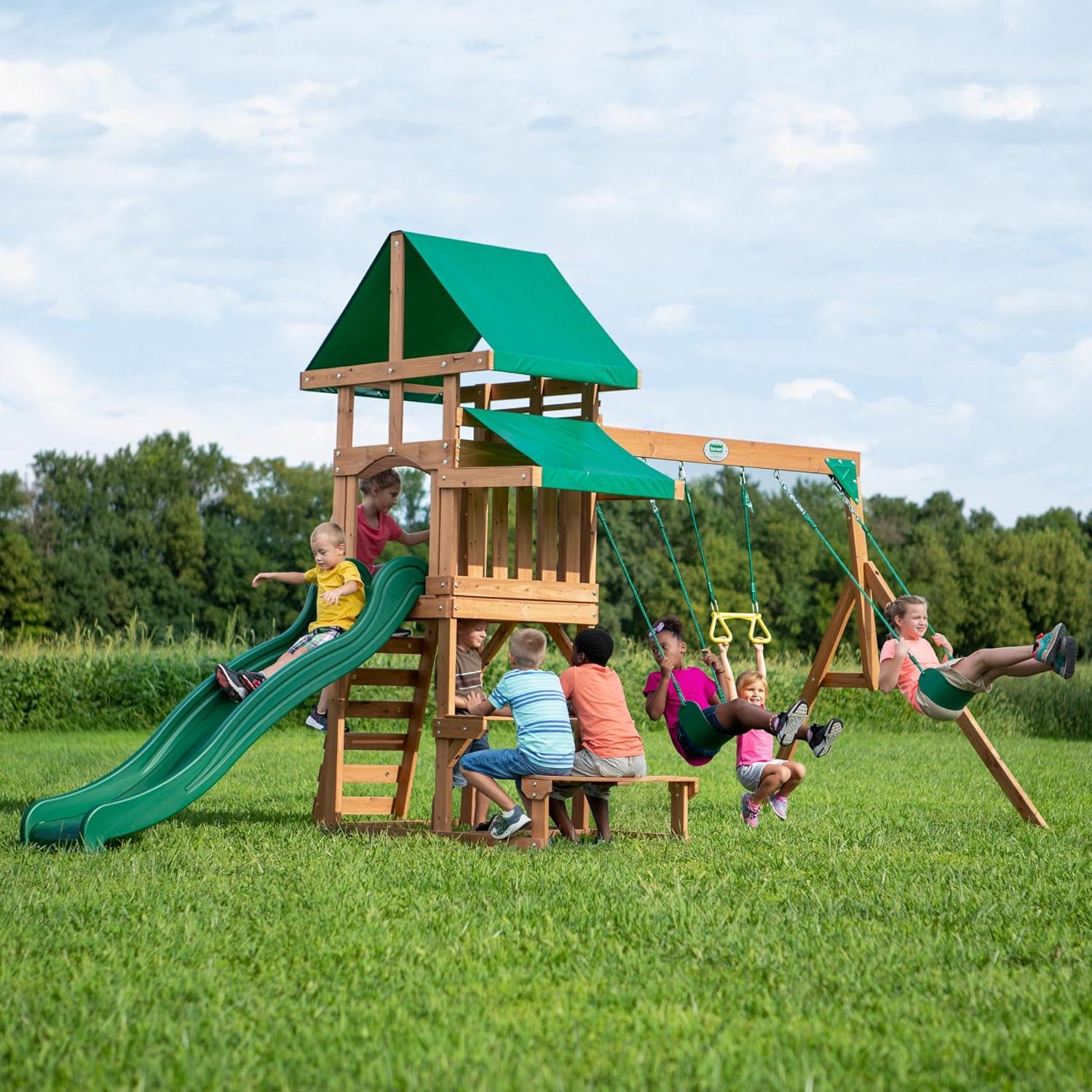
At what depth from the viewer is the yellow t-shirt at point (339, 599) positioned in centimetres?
1028

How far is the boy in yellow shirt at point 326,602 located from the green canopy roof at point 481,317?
162cm

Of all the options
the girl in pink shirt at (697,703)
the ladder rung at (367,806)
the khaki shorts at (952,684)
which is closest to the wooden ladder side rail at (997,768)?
the khaki shorts at (952,684)

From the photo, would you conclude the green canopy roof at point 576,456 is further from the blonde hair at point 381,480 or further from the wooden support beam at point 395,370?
the blonde hair at point 381,480

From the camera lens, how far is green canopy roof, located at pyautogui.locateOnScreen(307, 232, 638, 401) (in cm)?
1014

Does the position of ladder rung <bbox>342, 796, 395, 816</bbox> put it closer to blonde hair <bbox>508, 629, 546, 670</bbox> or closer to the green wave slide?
the green wave slide

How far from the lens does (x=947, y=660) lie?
10.6 meters

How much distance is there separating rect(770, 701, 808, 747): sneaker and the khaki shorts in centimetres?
86

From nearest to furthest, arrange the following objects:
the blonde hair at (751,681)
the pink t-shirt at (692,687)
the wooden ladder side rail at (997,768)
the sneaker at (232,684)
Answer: the pink t-shirt at (692,687) < the sneaker at (232,684) < the blonde hair at (751,681) < the wooden ladder side rail at (997,768)

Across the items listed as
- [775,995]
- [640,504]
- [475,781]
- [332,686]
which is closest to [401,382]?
[332,686]

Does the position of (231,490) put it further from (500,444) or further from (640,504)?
(500,444)

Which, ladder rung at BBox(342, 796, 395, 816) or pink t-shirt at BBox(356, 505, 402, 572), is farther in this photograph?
pink t-shirt at BBox(356, 505, 402, 572)

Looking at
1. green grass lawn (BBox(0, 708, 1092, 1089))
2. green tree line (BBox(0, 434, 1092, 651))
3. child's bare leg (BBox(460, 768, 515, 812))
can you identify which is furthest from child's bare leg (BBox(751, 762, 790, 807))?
green tree line (BBox(0, 434, 1092, 651))

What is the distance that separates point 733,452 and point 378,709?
3368 mm

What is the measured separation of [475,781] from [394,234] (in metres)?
4.22
